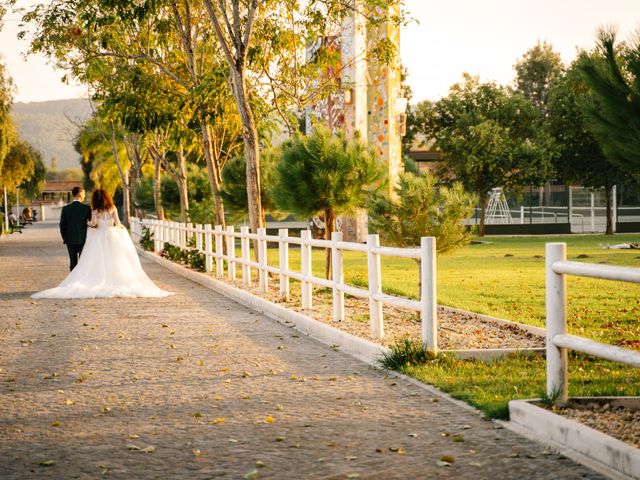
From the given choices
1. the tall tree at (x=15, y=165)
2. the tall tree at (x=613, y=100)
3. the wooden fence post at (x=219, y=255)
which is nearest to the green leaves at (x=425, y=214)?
the wooden fence post at (x=219, y=255)

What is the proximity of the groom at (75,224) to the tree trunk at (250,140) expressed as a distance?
3.57 metres

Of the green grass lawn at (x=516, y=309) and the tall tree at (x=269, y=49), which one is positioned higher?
the tall tree at (x=269, y=49)

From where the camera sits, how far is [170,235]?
34.2m

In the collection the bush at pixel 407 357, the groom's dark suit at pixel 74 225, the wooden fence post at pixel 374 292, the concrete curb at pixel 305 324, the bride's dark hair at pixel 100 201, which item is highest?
the bride's dark hair at pixel 100 201

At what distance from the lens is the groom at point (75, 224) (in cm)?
2111

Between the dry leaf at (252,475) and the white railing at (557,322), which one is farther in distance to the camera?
the white railing at (557,322)

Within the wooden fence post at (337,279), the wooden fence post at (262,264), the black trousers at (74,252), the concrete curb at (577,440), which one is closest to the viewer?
the concrete curb at (577,440)

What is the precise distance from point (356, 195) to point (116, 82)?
12.8 m

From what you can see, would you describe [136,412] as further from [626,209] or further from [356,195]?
[626,209]

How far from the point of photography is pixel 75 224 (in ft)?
70.0

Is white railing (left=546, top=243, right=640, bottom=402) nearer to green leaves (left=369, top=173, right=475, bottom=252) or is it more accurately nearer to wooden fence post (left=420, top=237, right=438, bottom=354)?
wooden fence post (left=420, top=237, right=438, bottom=354)

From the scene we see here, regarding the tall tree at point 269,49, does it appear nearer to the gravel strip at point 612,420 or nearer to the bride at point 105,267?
the bride at point 105,267

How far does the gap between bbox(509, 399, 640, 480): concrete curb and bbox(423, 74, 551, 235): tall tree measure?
147 feet

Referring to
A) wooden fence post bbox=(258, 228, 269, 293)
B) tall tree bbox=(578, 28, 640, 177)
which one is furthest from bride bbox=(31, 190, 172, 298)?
tall tree bbox=(578, 28, 640, 177)
